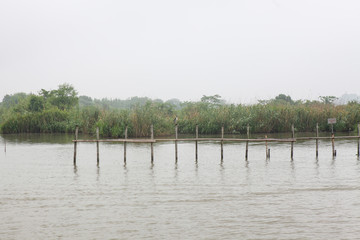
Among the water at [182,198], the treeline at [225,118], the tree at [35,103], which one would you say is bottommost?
the water at [182,198]

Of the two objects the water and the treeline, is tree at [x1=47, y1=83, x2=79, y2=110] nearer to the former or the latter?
the treeline

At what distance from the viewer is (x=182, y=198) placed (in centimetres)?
978

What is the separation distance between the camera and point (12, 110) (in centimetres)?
4000

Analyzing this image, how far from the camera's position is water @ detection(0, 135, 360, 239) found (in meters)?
7.40

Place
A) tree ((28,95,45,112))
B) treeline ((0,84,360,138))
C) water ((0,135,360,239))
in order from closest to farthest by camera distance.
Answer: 1. water ((0,135,360,239))
2. treeline ((0,84,360,138))
3. tree ((28,95,45,112))

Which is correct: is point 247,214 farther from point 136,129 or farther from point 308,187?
point 136,129

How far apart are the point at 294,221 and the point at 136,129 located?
19236 mm

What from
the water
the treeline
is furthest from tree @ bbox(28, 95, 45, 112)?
the water

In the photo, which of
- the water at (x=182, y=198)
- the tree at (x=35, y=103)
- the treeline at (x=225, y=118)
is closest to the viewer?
the water at (x=182, y=198)

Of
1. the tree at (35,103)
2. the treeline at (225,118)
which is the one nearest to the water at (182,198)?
the treeline at (225,118)

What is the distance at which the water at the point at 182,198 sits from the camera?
7398mm

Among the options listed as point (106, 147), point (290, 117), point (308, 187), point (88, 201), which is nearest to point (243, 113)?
point (290, 117)

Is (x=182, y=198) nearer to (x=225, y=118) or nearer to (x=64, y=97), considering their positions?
(x=225, y=118)

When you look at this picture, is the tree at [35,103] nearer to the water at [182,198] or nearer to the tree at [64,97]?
the tree at [64,97]
